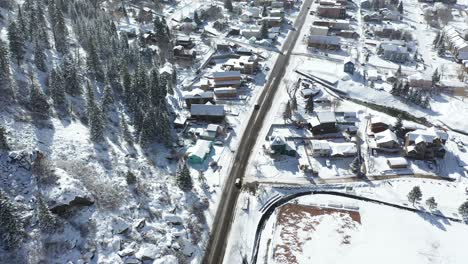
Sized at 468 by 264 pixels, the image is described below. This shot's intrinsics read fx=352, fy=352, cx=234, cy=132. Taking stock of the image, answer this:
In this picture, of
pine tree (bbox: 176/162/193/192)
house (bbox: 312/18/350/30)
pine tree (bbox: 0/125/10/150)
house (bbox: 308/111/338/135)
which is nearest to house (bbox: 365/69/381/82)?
house (bbox: 308/111/338/135)

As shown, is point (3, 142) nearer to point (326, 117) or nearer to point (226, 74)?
point (226, 74)

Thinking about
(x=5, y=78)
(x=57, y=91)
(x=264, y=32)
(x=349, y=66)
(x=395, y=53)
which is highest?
(x=5, y=78)

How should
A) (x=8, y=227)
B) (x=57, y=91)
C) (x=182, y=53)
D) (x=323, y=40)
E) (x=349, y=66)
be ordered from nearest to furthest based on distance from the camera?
(x=8, y=227) → (x=57, y=91) → (x=349, y=66) → (x=182, y=53) → (x=323, y=40)

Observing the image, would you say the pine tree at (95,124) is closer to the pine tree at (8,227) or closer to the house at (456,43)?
the pine tree at (8,227)

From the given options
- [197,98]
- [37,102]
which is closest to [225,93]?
[197,98]

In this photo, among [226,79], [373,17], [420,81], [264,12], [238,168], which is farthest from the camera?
[264,12]

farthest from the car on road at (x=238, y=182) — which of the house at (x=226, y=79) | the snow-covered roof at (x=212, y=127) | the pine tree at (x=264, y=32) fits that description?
the pine tree at (x=264, y=32)

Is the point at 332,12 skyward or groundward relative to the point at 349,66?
skyward
